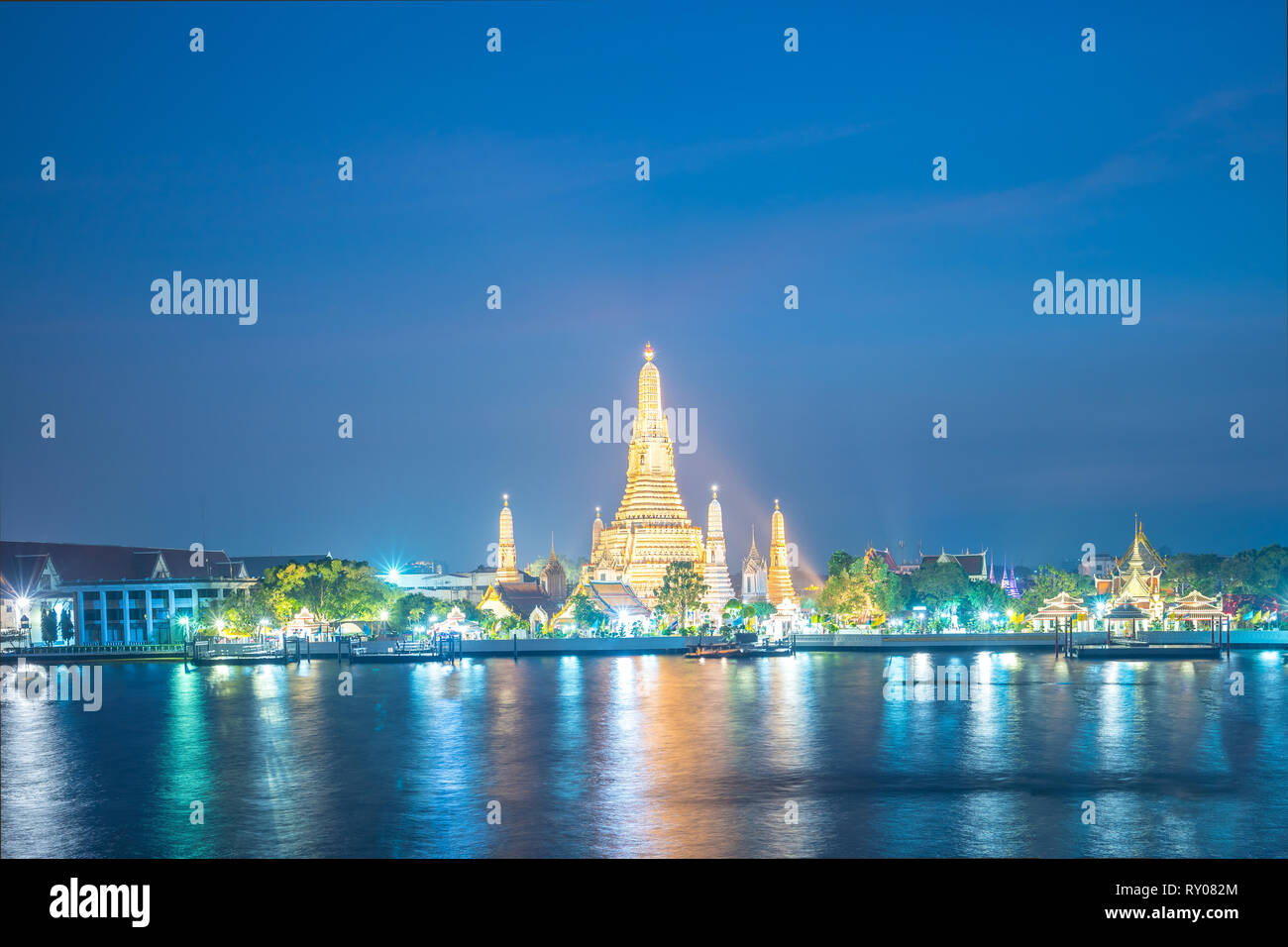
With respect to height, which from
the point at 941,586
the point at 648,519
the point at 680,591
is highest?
the point at 648,519

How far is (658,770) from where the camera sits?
34.9 meters

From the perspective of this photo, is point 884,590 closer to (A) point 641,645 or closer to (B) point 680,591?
(B) point 680,591

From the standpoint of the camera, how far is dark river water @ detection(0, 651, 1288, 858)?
86.5ft

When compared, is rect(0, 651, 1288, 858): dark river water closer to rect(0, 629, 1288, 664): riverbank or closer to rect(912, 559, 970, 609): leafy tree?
rect(0, 629, 1288, 664): riverbank

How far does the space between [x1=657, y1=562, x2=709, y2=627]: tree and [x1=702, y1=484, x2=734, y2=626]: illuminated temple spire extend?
9.15 meters

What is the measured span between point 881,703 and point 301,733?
2285cm

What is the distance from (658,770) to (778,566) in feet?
285

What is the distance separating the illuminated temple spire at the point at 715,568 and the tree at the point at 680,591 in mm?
9154

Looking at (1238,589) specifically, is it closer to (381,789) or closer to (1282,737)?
(1282,737)

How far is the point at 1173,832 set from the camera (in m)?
26.4

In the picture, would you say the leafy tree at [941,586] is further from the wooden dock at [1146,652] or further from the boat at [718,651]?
the boat at [718,651]

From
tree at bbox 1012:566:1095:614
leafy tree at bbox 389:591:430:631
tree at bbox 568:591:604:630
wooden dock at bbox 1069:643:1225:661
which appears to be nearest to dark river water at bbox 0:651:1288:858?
wooden dock at bbox 1069:643:1225:661

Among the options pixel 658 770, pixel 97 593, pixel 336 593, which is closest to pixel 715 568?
pixel 336 593
